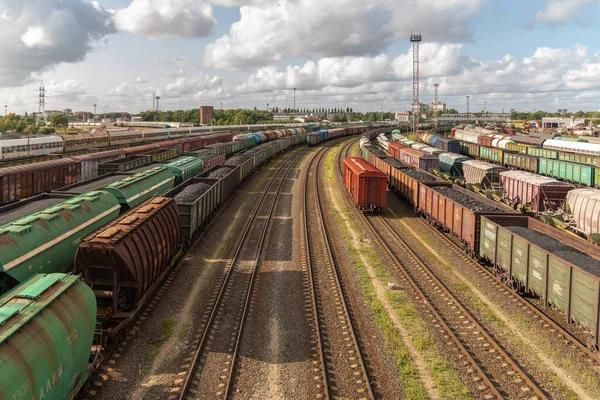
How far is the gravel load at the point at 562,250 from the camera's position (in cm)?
1373

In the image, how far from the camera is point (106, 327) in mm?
13102

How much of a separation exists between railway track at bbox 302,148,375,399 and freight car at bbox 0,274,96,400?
618 centimetres

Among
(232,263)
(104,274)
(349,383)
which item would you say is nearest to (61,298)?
(104,274)

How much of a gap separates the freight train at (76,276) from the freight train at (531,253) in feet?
45.6

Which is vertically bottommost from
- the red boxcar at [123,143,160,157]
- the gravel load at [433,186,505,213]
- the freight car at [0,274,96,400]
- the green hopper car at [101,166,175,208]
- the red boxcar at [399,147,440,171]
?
the freight car at [0,274,96,400]

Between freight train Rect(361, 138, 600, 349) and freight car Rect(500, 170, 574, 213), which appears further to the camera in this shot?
freight car Rect(500, 170, 574, 213)

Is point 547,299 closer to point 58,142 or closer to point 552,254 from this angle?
point 552,254

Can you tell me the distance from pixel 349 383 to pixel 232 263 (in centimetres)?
1036

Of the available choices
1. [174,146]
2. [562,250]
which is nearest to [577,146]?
[562,250]

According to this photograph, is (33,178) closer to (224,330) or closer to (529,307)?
(224,330)

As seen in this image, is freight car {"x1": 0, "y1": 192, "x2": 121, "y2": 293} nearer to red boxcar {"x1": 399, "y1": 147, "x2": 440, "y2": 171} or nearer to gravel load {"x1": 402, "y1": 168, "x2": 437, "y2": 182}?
gravel load {"x1": 402, "y1": 168, "x2": 437, "y2": 182}

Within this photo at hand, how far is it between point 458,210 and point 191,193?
1569 centimetres

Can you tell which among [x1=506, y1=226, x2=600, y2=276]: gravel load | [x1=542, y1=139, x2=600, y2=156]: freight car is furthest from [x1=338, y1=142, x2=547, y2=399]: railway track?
[x1=542, y1=139, x2=600, y2=156]: freight car

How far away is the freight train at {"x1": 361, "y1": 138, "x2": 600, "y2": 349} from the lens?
1255 cm
